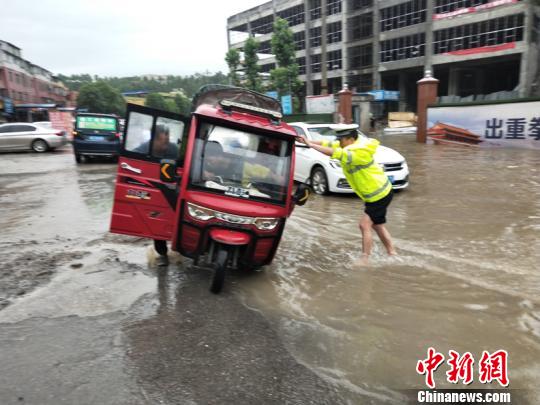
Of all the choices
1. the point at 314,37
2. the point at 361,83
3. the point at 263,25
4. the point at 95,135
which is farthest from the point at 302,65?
the point at 95,135

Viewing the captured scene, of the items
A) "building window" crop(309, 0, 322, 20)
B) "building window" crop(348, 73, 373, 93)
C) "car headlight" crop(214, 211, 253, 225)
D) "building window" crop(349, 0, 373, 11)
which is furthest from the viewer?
"building window" crop(309, 0, 322, 20)

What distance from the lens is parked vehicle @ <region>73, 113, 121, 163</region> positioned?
1537 centimetres

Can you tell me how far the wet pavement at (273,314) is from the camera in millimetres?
2979

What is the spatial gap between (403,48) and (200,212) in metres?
45.1

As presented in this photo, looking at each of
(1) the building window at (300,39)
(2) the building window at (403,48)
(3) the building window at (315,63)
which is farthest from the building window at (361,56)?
(1) the building window at (300,39)

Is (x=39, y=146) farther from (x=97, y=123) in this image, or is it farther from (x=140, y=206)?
(x=140, y=206)

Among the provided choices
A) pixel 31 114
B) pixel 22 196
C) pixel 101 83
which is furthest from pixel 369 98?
pixel 101 83

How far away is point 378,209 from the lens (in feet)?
17.4

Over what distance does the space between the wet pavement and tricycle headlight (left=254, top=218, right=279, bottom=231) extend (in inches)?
28.2

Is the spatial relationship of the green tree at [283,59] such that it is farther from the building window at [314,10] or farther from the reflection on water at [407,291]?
the reflection on water at [407,291]

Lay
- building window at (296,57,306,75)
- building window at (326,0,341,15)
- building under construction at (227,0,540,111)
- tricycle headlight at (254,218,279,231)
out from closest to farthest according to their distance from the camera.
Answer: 1. tricycle headlight at (254,218,279,231)
2. building under construction at (227,0,540,111)
3. building window at (326,0,341,15)
4. building window at (296,57,306,75)

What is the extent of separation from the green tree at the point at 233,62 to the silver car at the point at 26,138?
3695 cm

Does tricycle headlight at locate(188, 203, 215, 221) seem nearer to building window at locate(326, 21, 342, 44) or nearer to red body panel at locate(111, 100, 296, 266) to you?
red body panel at locate(111, 100, 296, 266)

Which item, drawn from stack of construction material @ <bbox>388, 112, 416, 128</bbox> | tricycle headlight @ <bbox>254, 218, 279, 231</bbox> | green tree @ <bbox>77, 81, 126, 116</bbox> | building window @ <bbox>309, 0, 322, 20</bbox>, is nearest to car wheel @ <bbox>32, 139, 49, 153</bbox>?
tricycle headlight @ <bbox>254, 218, 279, 231</bbox>
